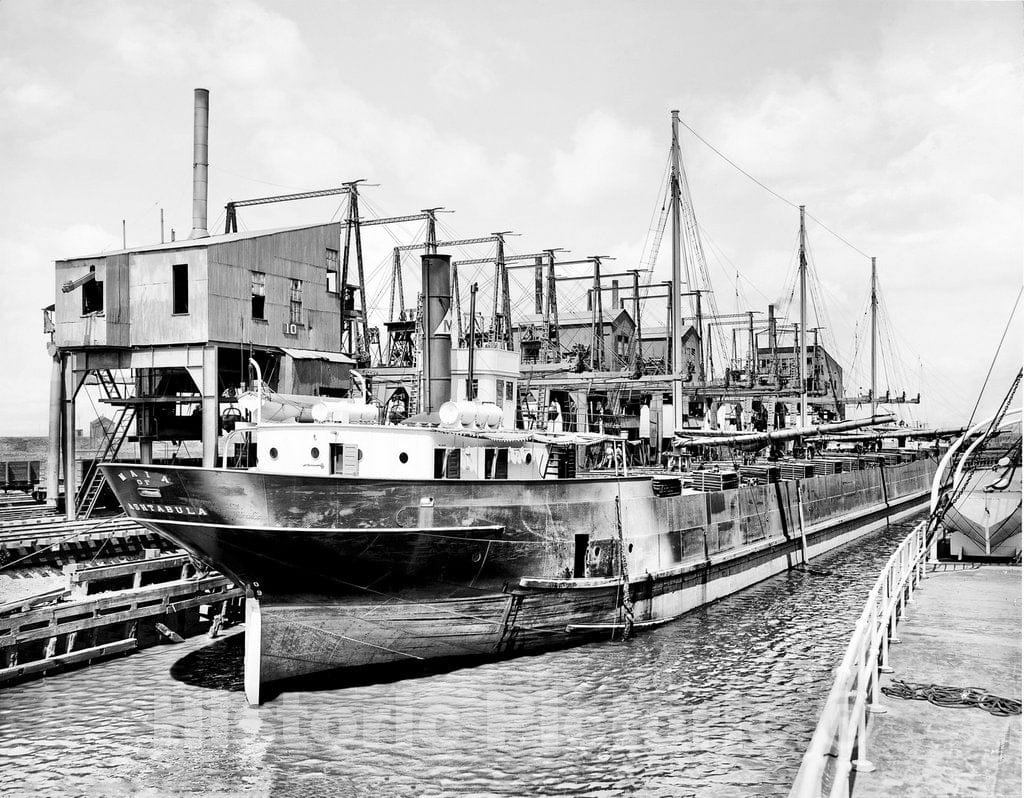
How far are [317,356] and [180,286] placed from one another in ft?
21.5

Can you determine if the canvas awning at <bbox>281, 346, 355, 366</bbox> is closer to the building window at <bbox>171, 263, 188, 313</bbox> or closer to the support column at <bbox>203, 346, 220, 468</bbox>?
the support column at <bbox>203, 346, 220, 468</bbox>

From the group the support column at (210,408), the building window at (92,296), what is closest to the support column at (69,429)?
the building window at (92,296)

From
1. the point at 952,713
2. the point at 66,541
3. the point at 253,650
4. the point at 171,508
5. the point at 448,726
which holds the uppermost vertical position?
the point at 171,508

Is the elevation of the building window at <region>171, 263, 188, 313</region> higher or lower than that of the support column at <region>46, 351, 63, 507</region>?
higher

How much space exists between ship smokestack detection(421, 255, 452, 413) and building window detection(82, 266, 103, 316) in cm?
1736

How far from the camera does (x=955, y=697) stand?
10422 mm

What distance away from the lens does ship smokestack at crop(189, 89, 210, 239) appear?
40.5m

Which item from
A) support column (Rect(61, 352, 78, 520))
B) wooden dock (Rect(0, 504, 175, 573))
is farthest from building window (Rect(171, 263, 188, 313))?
wooden dock (Rect(0, 504, 175, 573))

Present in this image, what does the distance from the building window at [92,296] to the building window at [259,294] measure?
6.31 metres

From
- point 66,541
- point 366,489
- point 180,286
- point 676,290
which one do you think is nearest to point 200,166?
point 180,286

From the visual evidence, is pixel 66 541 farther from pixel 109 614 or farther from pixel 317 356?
pixel 317 356

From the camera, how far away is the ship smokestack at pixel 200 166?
40500mm

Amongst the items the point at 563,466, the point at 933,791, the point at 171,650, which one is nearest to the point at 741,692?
the point at 563,466

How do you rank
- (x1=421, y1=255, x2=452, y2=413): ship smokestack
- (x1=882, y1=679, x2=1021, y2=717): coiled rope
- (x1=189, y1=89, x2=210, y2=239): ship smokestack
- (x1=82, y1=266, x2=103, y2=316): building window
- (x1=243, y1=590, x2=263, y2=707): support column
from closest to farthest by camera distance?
(x1=882, y1=679, x2=1021, y2=717): coiled rope < (x1=243, y1=590, x2=263, y2=707): support column < (x1=421, y1=255, x2=452, y2=413): ship smokestack < (x1=82, y1=266, x2=103, y2=316): building window < (x1=189, y1=89, x2=210, y2=239): ship smokestack
